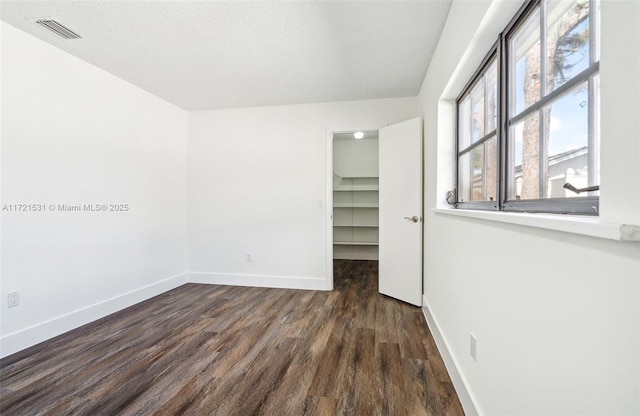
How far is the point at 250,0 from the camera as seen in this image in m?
1.62

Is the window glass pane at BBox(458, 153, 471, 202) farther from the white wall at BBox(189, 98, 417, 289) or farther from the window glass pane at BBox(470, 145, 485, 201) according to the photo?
the white wall at BBox(189, 98, 417, 289)

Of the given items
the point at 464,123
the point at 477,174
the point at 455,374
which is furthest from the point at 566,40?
the point at 455,374

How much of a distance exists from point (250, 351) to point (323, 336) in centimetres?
58

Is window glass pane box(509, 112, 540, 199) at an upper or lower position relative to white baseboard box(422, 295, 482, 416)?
upper

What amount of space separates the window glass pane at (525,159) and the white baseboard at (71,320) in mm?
3339

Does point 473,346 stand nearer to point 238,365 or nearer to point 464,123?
point 238,365

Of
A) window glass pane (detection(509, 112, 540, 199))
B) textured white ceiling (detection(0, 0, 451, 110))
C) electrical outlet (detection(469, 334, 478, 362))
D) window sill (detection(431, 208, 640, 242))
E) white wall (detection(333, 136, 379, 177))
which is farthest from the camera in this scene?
white wall (detection(333, 136, 379, 177))

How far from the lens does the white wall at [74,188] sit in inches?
74.5

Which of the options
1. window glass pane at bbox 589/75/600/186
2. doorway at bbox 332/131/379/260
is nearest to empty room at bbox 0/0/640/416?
window glass pane at bbox 589/75/600/186

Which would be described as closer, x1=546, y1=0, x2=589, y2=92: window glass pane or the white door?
x1=546, y1=0, x2=589, y2=92: window glass pane

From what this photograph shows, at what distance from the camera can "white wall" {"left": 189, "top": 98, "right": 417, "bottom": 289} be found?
324cm

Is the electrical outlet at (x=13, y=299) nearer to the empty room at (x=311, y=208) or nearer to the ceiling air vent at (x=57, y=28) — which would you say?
the empty room at (x=311, y=208)

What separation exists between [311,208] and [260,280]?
1180 mm

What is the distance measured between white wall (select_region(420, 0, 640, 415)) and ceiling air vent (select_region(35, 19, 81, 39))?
2.72 m
